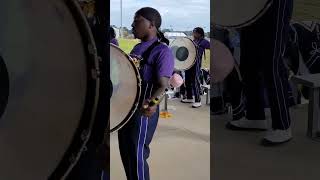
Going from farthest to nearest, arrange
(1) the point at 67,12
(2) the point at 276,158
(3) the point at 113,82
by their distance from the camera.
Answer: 1. (2) the point at 276,158
2. (3) the point at 113,82
3. (1) the point at 67,12

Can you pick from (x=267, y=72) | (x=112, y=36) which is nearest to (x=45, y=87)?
(x=112, y=36)

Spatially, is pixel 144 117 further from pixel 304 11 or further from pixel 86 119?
pixel 304 11

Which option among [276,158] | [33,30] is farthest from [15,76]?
[276,158]

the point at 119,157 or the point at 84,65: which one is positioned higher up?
the point at 84,65

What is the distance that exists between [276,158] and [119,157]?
603 millimetres

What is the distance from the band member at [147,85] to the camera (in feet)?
4.62

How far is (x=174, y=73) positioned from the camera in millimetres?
1440

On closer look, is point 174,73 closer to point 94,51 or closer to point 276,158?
point 94,51

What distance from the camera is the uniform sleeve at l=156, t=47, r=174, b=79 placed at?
1.42m

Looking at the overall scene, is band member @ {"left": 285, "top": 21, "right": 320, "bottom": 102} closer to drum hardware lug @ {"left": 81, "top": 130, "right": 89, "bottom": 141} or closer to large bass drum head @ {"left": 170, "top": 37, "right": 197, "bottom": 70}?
large bass drum head @ {"left": 170, "top": 37, "right": 197, "bottom": 70}

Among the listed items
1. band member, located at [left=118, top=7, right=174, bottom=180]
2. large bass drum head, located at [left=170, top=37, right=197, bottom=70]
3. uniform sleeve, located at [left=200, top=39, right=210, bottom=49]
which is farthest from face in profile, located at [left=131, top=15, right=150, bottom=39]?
uniform sleeve, located at [left=200, top=39, right=210, bottom=49]

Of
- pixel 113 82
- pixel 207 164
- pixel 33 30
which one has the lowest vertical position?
pixel 207 164

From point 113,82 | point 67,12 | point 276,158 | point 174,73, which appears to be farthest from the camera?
point 276,158

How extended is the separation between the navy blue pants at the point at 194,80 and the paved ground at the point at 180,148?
86 mm
